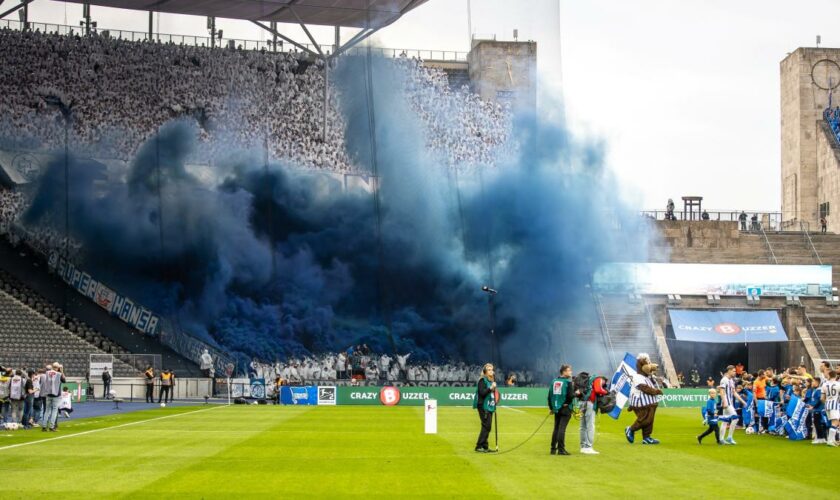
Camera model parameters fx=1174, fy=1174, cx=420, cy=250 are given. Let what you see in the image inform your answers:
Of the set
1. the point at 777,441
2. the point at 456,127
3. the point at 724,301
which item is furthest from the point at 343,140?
the point at 777,441

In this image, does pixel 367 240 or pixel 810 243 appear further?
pixel 810 243

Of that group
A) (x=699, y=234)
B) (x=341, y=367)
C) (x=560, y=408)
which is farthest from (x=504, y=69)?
(x=560, y=408)

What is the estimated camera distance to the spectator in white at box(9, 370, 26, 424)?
106 feet

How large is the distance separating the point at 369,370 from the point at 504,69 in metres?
23.1

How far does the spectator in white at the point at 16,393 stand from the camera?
32250mm

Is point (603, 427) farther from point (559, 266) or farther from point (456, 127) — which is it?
point (456, 127)

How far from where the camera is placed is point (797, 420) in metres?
30.4

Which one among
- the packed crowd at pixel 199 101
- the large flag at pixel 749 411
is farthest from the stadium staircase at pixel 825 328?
the large flag at pixel 749 411

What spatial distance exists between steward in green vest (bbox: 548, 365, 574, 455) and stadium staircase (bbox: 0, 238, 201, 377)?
38.3 metres

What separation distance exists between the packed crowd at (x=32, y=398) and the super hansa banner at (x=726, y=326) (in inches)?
1539

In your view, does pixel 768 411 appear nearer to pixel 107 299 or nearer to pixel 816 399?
pixel 816 399

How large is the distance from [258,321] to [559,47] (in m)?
22.8

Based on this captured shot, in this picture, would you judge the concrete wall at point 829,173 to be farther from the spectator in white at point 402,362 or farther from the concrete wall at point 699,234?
the spectator in white at point 402,362

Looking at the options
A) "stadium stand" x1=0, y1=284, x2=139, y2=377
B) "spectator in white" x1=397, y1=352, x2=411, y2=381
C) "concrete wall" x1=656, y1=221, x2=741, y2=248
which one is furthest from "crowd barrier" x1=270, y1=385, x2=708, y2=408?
"concrete wall" x1=656, y1=221, x2=741, y2=248
